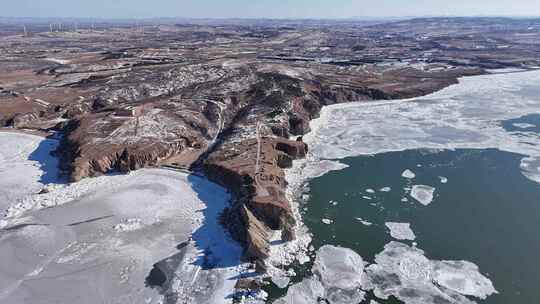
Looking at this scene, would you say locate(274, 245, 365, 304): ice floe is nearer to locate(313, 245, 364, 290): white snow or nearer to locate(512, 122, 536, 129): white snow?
locate(313, 245, 364, 290): white snow

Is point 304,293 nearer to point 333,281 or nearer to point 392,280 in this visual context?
point 333,281

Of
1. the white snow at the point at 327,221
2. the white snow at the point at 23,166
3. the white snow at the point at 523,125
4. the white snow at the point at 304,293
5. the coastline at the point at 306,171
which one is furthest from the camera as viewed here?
the white snow at the point at 523,125

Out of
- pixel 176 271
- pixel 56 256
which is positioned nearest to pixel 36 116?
pixel 56 256

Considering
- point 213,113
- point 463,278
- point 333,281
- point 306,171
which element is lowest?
point 333,281

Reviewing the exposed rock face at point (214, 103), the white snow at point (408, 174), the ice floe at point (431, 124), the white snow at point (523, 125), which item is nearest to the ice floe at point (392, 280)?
the exposed rock face at point (214, 103)

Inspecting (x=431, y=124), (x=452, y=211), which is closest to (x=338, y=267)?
(x=452, y=211)

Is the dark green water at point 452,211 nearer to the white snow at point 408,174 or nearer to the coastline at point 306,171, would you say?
the white snow at point 408,174
